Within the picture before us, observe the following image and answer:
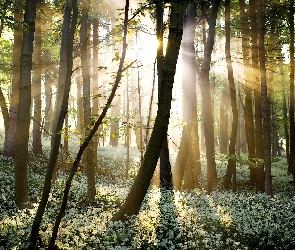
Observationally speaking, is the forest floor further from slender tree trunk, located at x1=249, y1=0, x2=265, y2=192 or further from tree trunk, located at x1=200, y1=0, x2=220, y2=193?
slender tree trunk, located at x1=249, y1=0, x2=265, y2=192

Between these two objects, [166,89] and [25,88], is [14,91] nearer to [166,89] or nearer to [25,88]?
[25,88]

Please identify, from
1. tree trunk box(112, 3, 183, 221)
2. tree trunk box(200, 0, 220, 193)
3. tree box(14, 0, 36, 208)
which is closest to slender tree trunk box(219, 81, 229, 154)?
tree trunk box(200, 0, 220, 193)

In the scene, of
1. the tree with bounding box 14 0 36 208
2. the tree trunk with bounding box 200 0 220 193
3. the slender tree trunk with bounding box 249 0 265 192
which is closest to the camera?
the tree with bounding box 14 0 36 208

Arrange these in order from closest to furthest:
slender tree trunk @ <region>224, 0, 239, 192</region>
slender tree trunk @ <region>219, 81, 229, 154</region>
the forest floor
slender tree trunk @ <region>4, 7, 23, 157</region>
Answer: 1. the forest floor
2. slender tree trunk @ <region>224, 0, 239, 192</region>
3. slender tree trunk @ <region>4, 7, 23, 157</region>
4. slender tree trunk @ <region>219, 81, 229, 154</region>

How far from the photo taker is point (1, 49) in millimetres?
24984

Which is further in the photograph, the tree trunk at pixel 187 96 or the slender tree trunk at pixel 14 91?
the slender tree trunk at pixel 14 91

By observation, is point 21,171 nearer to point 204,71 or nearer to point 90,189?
point 90,189

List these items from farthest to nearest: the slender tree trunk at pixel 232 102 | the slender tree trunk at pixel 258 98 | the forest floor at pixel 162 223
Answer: the slender tree trunk at pixel 258 98 → the slender tree trunk at pixel 232 102 → the forest floor at pixel 162 223

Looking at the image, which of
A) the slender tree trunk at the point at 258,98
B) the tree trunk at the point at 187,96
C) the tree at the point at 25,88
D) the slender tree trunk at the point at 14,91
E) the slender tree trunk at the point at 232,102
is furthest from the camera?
the slender tree trunk at the point at 14,91

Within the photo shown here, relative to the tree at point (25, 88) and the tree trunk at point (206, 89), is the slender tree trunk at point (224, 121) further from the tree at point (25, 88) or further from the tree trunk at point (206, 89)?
the tree at point (25, 88)

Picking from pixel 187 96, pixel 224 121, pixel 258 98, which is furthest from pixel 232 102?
pixel 224 121

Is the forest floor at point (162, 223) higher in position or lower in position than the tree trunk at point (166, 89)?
lower

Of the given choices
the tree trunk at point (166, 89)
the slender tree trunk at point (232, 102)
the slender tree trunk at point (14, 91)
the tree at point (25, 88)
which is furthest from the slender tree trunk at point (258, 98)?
the slender tree trunk at point (14, 91)

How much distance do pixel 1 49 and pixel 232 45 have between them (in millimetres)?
20272
